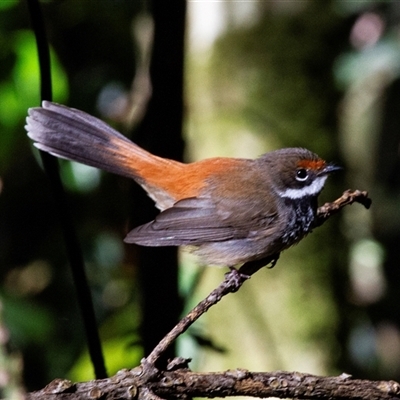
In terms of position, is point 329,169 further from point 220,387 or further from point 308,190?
point 220,387

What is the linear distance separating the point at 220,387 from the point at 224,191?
1904mm

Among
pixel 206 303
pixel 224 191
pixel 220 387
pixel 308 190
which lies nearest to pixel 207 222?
pixel 224 191

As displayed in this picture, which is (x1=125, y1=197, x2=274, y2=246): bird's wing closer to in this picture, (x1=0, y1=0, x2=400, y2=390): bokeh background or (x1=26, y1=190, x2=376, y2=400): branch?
(x1=0, y1=0, x2=400, y2=390): bokeh background

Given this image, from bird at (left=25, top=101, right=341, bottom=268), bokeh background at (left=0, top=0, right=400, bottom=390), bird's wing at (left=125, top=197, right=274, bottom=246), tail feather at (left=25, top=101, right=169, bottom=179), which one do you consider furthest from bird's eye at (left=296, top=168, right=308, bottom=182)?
bokeh background at (left=0, top=0, right=400, bottom=390)

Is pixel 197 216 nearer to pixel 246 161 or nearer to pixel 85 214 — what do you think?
pixel 246 161

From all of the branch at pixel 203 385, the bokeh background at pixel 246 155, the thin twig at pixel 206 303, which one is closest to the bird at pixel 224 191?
the thin twig at pixel 206 303

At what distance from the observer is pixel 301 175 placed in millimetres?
3234

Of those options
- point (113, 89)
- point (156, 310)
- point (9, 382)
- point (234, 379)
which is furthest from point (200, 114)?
point (9, 382)

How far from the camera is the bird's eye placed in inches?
127

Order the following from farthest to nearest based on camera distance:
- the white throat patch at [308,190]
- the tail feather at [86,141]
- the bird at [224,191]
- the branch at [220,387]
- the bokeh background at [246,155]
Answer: the bokeh background at [246,155] → the white throat patch at [308,190] → the bird at [224,191] → the tail feather at [86,141] → the branch at [220,387]

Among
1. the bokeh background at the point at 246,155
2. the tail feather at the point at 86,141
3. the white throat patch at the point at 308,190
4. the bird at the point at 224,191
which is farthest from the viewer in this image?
the bokeh background at the point at 246,155

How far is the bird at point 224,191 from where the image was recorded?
119 inches

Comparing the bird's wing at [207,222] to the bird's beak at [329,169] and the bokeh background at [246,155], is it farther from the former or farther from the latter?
the bokeh background at [246,155]

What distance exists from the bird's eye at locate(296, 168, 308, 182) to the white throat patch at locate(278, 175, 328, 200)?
1.6 inches
